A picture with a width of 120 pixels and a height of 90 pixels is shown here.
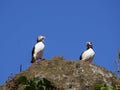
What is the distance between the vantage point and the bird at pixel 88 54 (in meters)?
22.7

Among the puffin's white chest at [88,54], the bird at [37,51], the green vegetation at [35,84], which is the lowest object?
the green vegetation at [35,84]

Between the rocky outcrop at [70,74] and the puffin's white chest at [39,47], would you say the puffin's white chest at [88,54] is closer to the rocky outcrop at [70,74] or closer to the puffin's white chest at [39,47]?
the puffin's white chest at [39,47]

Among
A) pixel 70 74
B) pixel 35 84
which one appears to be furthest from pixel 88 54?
pixel 35 84

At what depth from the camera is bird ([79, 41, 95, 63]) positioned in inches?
895

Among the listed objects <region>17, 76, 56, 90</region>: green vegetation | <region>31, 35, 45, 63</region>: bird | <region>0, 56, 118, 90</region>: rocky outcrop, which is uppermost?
<region>31, 35, 45, 63</region>: bird

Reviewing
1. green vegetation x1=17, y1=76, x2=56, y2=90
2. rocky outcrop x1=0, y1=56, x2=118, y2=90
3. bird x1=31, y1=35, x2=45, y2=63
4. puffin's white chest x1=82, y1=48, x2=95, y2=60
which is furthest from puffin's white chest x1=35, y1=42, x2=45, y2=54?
green vegetation x1=17, y1=76, x2=56, y2=90

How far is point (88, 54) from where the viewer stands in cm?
2311

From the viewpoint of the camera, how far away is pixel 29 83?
28.6ft

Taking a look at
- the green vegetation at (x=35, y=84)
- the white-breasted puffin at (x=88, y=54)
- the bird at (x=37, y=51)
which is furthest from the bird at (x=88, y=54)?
the green vegetation at (x=35, y=84)

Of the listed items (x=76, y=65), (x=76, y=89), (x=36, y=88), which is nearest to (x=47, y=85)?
(x=36, y=88)

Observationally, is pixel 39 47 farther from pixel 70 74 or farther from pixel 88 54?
pixel 70 74

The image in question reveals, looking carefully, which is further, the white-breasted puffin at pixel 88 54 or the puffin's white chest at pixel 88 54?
the puffin's white chest at pixel 88 54

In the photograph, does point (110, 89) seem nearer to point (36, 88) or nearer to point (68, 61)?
point (36, 88)

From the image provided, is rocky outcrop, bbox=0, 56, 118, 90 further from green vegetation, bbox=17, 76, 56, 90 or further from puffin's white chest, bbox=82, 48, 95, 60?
green vegetation, bbox=17, 76, 56, 90
